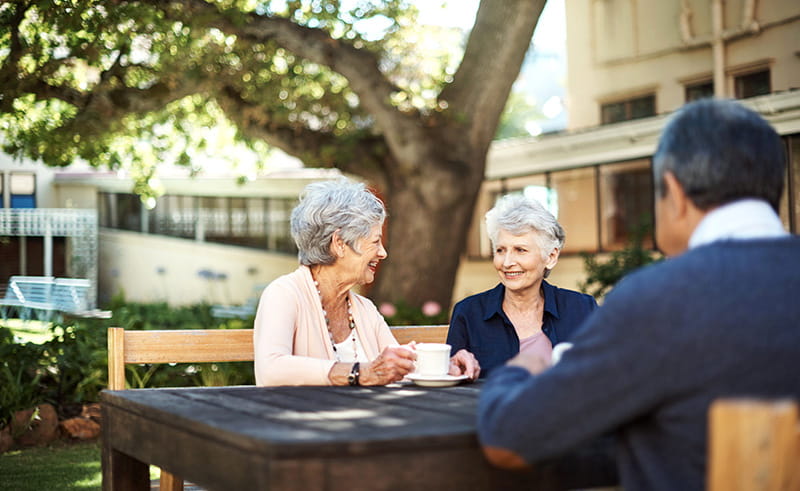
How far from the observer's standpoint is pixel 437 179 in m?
11.2

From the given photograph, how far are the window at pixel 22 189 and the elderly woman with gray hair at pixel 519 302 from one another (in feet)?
24.2

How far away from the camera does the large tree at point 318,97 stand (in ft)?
31.8

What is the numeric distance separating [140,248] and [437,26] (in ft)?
33.4

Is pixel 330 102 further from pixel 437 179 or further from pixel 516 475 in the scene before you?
pixel 516 475

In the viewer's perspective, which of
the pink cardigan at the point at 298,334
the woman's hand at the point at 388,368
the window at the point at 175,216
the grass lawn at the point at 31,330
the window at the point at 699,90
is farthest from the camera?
the window at the point at 175,216

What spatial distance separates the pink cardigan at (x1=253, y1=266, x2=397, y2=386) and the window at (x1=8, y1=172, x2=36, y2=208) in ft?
24.3

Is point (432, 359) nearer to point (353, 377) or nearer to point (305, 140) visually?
point (353, 377)

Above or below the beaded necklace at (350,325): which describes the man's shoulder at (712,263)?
above

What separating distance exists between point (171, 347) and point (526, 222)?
61.2 inches

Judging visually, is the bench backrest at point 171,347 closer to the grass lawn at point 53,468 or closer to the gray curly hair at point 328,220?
the gray curly hair at point 328,220

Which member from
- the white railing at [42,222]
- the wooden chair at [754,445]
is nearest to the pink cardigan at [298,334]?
the wooden chair at [754,445]

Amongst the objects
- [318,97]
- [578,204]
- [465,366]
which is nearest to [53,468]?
[465,366]

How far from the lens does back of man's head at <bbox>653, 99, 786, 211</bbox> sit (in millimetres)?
1750

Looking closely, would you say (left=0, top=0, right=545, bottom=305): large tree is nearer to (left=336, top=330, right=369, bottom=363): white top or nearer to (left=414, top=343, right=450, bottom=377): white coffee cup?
(left=336, top=330, right=369, bottom=363): white top
